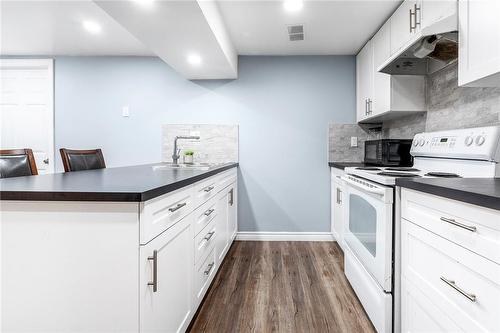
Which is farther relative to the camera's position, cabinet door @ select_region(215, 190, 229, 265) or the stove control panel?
cabinet door @ select_region(215, 190, 229, 265)

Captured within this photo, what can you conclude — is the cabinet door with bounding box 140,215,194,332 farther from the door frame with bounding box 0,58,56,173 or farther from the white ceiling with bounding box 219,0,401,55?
the door frame with bounding box 0,58,56,173

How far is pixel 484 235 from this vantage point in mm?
802

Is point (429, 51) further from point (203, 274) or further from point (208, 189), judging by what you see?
point (203, 274)

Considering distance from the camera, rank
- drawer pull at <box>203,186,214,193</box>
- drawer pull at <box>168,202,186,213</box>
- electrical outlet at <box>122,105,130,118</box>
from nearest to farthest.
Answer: drawer pull at <box>168,202,186,213</box>, drawer pull at <box>203,186,214,193</box>, electrical outlet at <box>122,105,130,118</box>

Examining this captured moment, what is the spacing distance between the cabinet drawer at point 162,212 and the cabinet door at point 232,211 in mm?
1323

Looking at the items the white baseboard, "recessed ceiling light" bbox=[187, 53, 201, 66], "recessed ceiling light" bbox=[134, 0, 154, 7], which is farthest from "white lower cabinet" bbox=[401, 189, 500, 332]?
"recessed ceiling light" bbox=[187, 53, 201, 66]

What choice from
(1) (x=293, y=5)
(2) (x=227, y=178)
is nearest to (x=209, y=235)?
(2) (x=227, y=178)

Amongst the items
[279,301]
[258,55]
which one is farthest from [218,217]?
[258,55]

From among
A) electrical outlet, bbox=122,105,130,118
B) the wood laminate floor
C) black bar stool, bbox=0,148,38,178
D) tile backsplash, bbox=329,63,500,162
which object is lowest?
the wood laminate floor

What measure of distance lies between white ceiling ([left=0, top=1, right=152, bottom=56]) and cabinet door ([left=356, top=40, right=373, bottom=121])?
2.34 meters

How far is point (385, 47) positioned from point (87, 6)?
247 cm

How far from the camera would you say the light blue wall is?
3.20 meters

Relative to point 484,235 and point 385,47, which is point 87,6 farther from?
point 484,235

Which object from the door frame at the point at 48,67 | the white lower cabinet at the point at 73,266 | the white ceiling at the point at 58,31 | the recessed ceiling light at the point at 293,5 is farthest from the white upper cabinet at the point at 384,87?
the door frame at the point at 48,67
